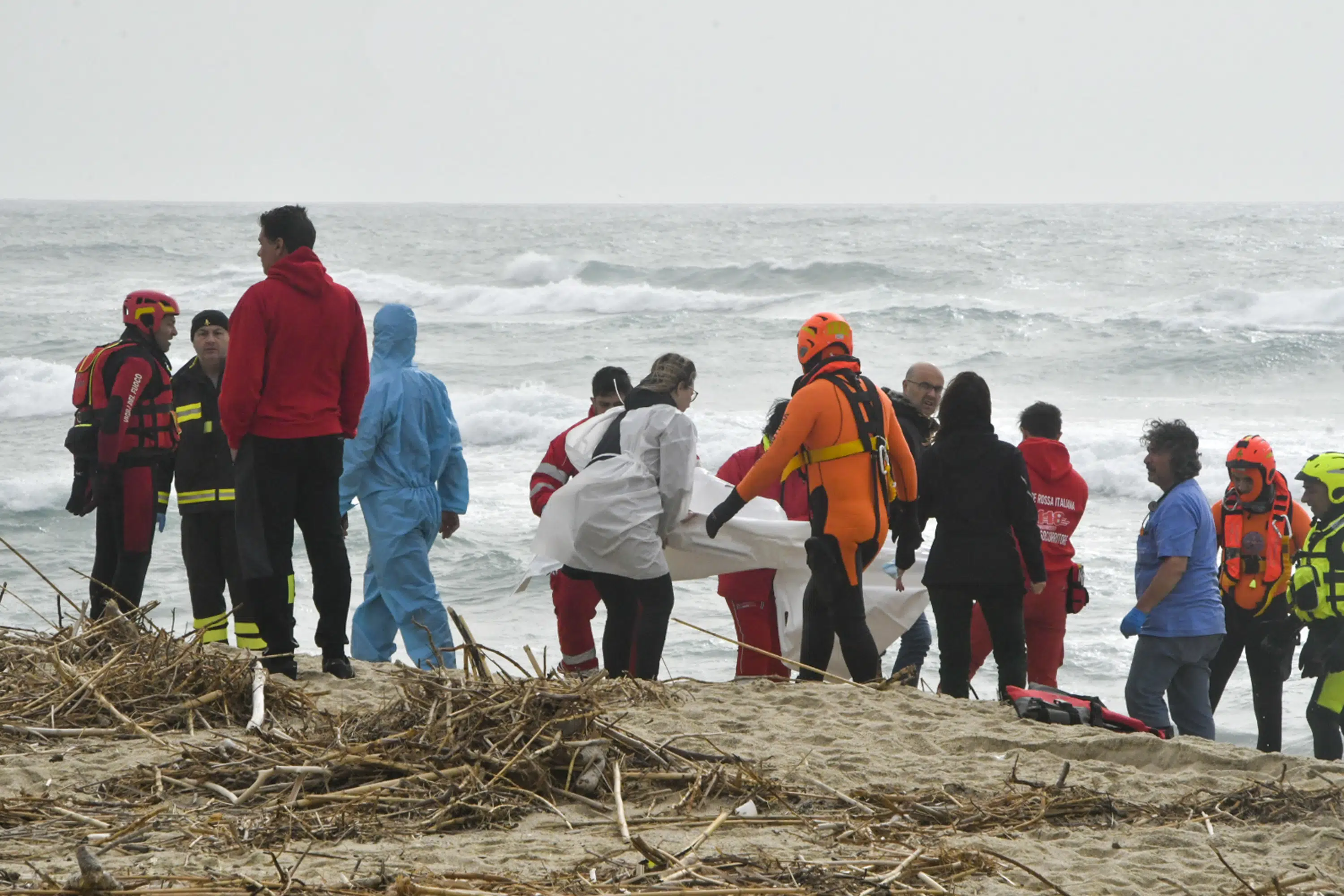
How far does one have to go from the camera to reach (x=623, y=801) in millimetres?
3715

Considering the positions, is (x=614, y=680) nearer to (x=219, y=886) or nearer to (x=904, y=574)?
(x=904, y=574)

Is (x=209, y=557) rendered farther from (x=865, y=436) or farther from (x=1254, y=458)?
(x=1254, y=458)

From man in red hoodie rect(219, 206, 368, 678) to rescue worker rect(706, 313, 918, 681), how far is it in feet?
5.11

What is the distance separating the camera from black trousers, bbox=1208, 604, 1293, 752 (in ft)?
20.8

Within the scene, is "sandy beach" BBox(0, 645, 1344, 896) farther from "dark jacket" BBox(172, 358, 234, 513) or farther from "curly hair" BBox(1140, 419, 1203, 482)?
"curly hair" BBox(1140, 419, 1203, 482)

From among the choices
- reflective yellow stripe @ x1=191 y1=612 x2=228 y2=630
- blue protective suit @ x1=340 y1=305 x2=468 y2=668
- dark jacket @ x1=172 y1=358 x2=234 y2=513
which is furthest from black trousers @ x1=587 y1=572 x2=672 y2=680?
dark jacket @ x1=172 y1=358 x2=234 y2=513

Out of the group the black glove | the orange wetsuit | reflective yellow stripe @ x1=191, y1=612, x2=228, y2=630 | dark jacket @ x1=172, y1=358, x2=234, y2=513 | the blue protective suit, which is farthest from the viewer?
the blue protective suit

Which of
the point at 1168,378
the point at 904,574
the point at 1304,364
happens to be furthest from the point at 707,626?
the point at 1304,364

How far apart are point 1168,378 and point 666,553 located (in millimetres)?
20080

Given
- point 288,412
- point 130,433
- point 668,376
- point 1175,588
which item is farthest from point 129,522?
point 1175,588

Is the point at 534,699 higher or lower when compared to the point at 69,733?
higher

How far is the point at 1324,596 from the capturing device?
599 cm

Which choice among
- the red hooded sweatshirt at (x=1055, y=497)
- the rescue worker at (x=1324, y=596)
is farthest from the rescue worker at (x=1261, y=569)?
the red hooded sweatshirt at (x=1055, y=497)

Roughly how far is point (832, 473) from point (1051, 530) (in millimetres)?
1376
